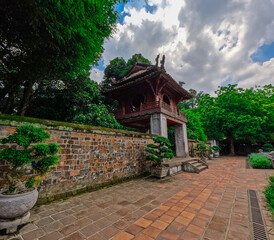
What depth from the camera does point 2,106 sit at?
34.3 ft

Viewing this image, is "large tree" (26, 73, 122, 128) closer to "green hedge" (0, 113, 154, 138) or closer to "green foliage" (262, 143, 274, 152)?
"green hedge" (0, 113, 154, 138)

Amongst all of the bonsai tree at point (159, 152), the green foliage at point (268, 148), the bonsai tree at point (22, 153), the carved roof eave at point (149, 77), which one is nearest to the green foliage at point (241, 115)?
the green foliage at point (268, 148)

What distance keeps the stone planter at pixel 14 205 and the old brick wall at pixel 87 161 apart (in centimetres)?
108

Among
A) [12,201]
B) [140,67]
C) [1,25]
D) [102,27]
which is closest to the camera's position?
[12,201]

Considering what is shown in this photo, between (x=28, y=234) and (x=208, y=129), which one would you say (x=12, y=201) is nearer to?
(x=28, y=234)

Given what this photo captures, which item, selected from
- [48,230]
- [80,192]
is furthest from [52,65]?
[48,230]

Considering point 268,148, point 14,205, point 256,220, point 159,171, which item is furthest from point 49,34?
point 268,148

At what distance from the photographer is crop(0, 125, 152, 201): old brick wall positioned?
3.50 m

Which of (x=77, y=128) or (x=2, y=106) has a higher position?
(x=2, y=106)

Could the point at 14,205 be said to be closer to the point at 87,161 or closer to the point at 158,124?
the point at 87,161

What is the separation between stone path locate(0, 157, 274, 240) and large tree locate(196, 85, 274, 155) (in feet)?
57.2

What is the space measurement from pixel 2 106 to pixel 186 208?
1424 cm

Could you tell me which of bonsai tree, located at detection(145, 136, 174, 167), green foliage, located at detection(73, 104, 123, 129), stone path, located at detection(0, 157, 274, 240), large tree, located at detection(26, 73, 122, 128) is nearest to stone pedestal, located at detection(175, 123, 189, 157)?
bonsai tree, located at detection(145, 136, 174, 167)

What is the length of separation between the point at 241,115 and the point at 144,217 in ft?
68.5
